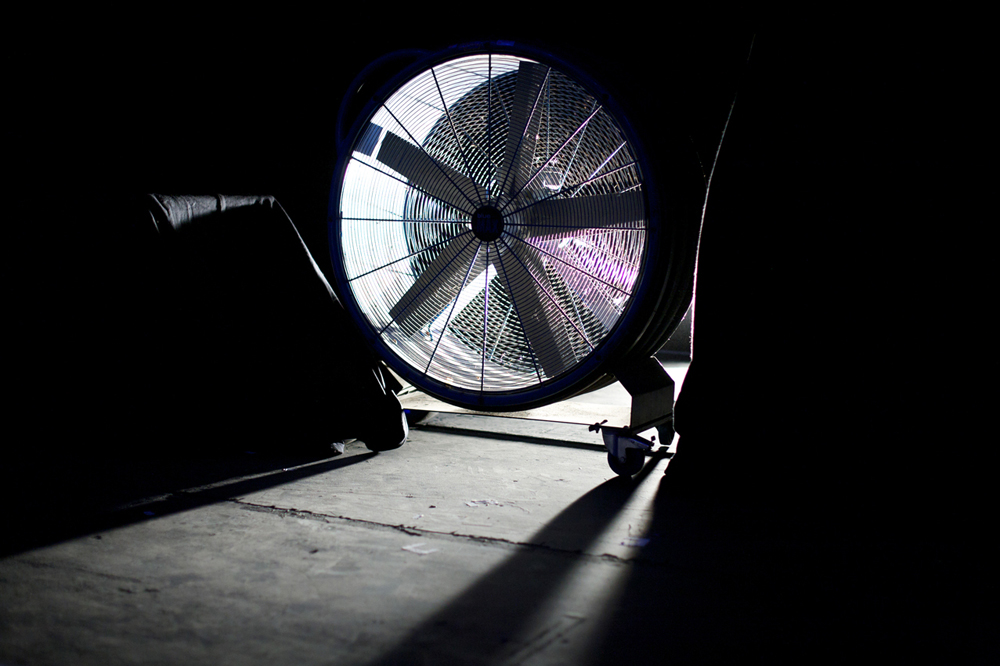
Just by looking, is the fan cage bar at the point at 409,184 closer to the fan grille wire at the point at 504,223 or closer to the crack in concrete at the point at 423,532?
the fan grille wire at the point at 504,223

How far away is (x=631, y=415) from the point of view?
307cm

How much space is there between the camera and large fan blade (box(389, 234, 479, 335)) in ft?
10.3

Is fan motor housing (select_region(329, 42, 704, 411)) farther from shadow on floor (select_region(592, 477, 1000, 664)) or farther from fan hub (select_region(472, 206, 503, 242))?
shadow on floor (select_region(592, 477, 1000, 664))

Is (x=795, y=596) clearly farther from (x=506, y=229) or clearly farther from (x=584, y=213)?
(x=506, y=229)

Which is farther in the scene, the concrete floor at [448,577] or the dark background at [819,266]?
the dark background at [819,266]

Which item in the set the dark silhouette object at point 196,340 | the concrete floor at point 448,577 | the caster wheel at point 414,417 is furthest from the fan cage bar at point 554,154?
the caster wheel at point 414,417

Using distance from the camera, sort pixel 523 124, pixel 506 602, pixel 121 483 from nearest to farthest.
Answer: pixel 506 602
pixel 523 124
pixel 121 483

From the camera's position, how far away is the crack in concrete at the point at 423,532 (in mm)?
2371

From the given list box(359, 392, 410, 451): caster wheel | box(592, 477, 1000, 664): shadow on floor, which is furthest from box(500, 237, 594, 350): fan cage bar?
box(359, 392, 410, 451): caster wheel

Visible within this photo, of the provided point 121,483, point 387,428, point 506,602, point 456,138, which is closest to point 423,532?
point 506,602

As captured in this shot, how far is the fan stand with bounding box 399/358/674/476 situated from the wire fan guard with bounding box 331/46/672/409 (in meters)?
0.25

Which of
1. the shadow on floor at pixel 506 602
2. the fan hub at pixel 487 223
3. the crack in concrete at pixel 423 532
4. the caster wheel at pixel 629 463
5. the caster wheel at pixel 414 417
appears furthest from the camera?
the caster wheel at pixel 414 417

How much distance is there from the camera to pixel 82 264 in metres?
3.47

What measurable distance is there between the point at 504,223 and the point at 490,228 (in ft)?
0.19
